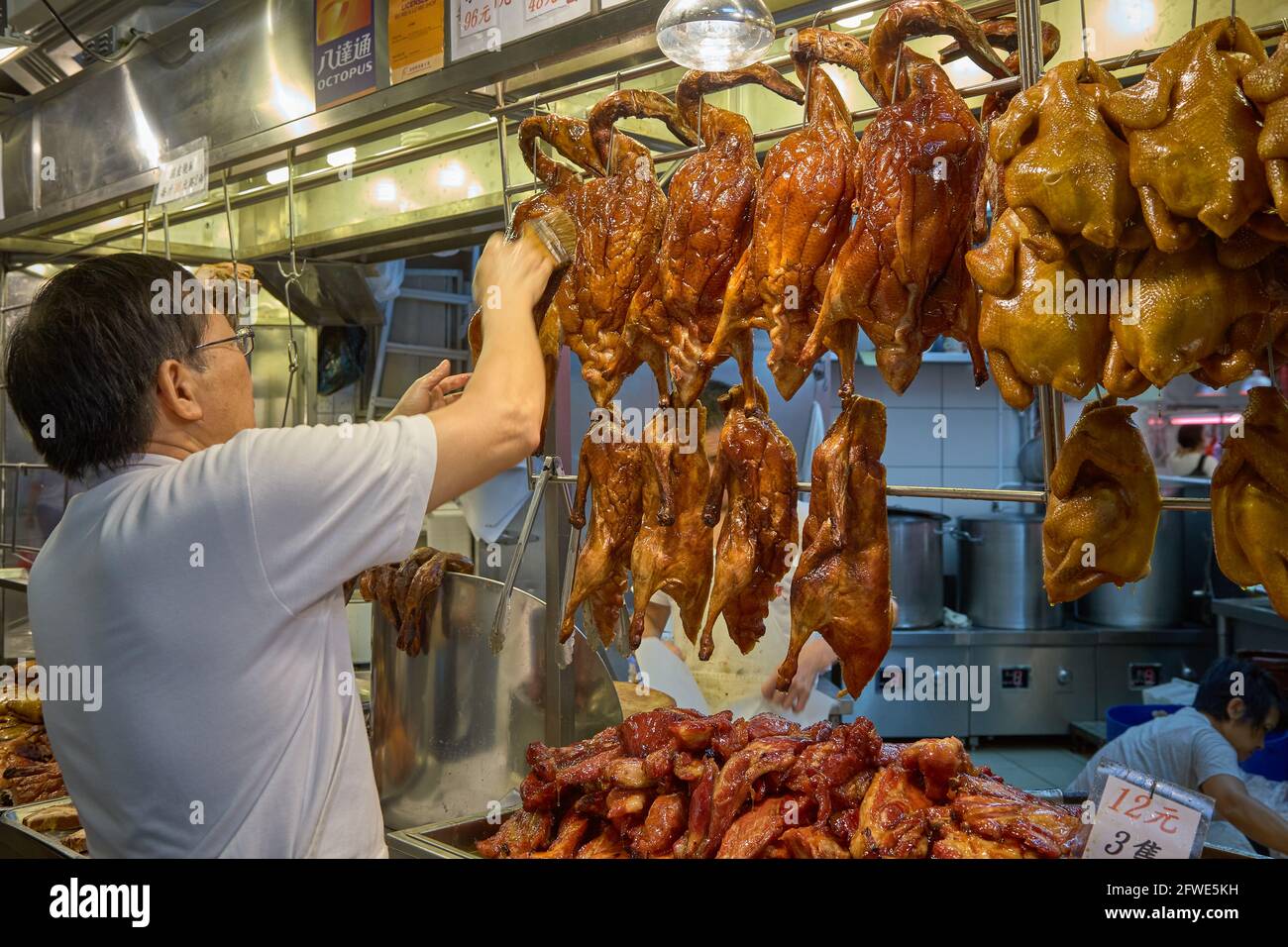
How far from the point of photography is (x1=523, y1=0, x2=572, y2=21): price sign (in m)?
2.85

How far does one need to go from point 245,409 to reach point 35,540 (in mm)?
5279

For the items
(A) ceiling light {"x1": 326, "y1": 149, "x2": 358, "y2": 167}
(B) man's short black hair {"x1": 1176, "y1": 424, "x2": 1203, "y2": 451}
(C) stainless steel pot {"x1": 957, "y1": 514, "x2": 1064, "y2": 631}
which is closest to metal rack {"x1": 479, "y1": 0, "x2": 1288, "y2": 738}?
(A) ceiling light {"x1": 326, "y1": 149, "x2": 358, "y2": 167}

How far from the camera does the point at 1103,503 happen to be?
203 cm

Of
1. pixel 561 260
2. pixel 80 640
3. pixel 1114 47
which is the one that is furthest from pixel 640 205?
pixel 1114 47

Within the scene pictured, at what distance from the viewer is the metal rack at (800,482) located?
200cm

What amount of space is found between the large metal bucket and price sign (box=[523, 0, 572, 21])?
167 centimetres

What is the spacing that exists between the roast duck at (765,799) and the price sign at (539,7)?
189 centimetres

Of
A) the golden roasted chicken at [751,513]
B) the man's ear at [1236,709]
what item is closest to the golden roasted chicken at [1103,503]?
the golden roasted chicken at [751,513]

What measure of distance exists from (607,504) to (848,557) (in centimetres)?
73

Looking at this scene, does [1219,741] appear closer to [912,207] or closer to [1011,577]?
[1011,577]

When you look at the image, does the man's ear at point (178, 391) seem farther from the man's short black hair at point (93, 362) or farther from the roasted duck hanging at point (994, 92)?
the roasted duck hanging at point (994, 92)

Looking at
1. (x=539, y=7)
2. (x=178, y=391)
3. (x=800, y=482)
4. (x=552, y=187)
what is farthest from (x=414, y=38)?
(x=800, y=482)

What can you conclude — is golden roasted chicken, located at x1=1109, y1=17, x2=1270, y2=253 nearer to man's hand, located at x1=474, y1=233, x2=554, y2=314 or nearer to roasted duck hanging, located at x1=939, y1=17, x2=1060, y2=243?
roasted duck hanging, located at x1=939, y1=17, x2=1060, y2=243

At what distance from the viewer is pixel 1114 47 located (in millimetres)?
3695
